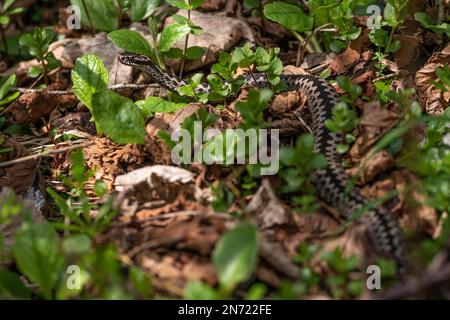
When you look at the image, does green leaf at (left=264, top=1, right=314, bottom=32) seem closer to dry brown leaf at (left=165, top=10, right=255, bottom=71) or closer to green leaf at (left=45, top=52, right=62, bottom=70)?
dry brown leaf at (left=165, top=10, right=255, bottom=71)

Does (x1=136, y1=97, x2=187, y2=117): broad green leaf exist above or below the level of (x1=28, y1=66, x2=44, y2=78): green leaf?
above

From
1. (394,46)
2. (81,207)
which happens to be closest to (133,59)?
(81,207)

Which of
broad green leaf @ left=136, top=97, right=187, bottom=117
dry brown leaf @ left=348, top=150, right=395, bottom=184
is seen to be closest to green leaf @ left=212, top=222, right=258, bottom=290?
dry brown leaf @ left=348, top=150, right=395, bottom=184

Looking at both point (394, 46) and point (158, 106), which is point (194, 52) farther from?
point (394, 46)

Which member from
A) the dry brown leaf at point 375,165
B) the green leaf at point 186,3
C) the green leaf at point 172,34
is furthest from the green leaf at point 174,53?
the dry brown leaf at point 375,165
